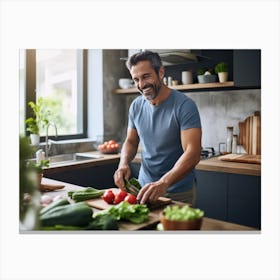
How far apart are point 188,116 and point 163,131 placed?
146 millimetres

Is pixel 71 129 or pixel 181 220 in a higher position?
pixel 71 129

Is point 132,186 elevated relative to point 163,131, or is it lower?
lower

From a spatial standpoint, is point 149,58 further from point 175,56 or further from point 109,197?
point 109,197

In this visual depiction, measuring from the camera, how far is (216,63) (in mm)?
2117

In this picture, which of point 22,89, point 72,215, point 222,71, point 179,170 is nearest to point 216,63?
point 222,71

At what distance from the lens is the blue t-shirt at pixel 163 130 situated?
6.02ft

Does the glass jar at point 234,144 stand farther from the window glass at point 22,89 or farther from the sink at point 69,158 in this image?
the window glass at point 22,89

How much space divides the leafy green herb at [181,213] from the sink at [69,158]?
2.09ft

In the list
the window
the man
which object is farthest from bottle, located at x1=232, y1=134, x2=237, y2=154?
the window

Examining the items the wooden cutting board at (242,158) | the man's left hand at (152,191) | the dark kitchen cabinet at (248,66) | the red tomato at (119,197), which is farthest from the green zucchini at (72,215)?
the dark kitchen cabinet at (248,66)
